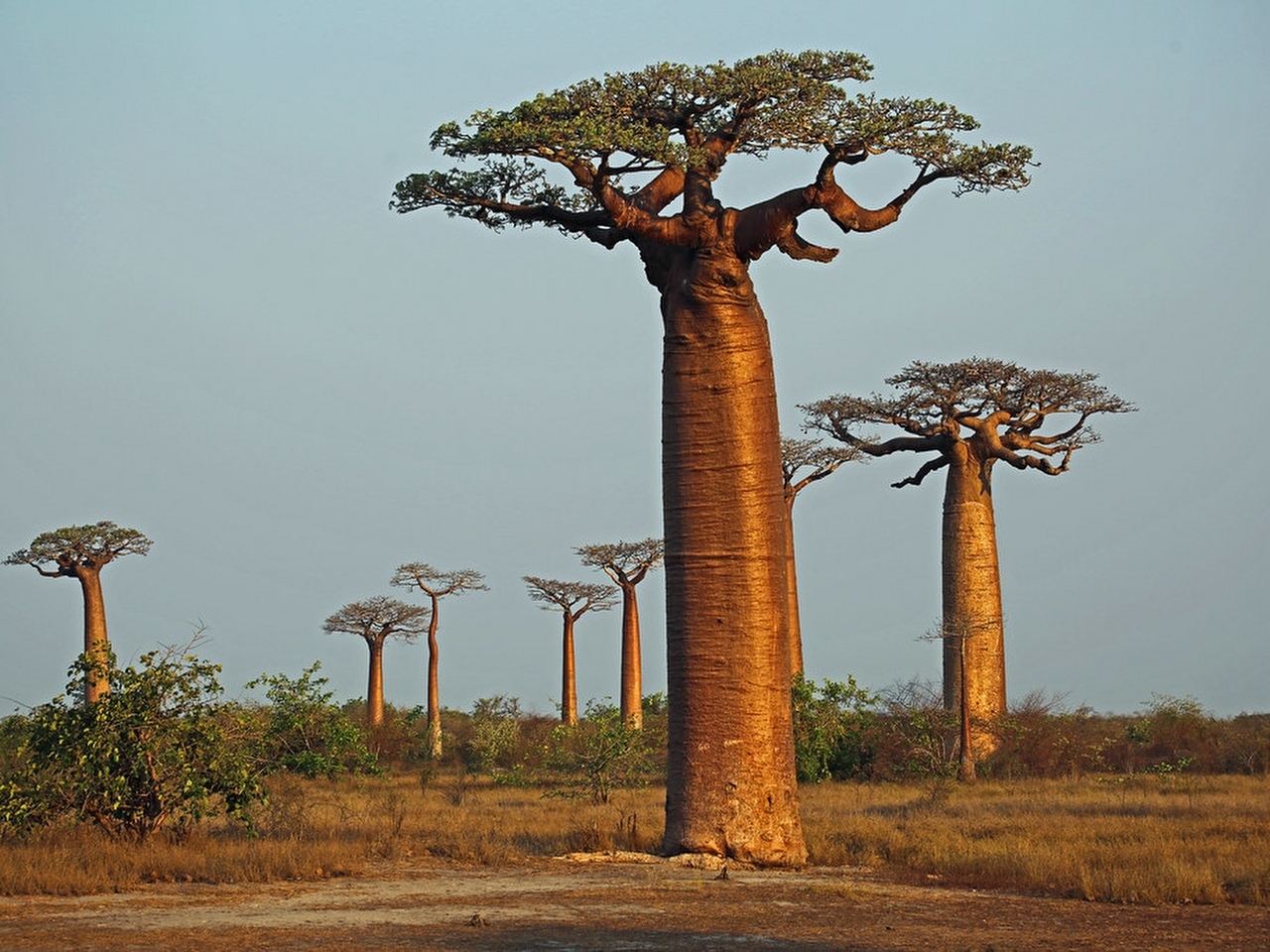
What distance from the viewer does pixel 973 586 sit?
17.5 m

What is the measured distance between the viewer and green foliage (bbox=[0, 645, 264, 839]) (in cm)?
798

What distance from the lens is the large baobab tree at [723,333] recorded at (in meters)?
7.83

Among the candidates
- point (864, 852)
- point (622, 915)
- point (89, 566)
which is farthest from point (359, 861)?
point (89, 566)

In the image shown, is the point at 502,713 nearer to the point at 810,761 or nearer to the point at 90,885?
the point at 810,761

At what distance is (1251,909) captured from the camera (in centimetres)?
638

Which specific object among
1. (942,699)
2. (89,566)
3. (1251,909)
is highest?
(89,566)

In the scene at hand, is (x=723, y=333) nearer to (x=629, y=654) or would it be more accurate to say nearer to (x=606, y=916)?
(x=606, y=916)

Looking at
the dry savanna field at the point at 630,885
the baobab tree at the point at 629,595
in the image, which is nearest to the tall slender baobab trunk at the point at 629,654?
the baobab tree at the point at 629,595

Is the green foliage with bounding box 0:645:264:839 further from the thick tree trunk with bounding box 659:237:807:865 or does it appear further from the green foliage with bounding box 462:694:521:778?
the green foliage with bounding box 462:694:521:778

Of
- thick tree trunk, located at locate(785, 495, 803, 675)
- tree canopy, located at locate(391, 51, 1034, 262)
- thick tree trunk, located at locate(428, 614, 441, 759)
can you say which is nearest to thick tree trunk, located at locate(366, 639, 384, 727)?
thick tree trunk, located at locate(428, 614, 441, 759)

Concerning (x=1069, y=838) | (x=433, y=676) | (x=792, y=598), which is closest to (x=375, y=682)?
(x=433, y=676)

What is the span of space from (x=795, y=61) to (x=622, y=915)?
497 centimetres

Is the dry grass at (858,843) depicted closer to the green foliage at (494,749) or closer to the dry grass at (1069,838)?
the dry grass at (1069,838)

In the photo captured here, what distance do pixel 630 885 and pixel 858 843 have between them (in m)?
2.22
